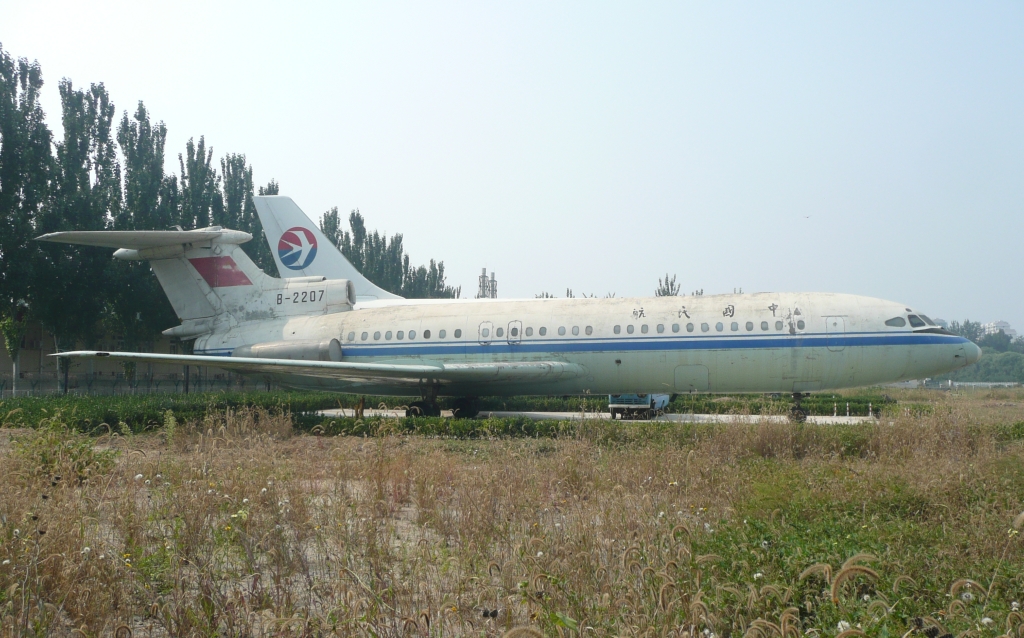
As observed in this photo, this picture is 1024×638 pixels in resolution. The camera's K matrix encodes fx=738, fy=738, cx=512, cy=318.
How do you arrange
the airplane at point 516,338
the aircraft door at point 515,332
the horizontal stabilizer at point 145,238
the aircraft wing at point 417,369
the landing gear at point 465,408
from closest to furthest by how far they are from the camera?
the airplane at point 516,338
the horizontal stabilizer at point 145,238
the aircraft wing at point 417,369
the aircraft door at point 515,332
the landing gear at point 465,408

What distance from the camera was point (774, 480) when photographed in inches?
300

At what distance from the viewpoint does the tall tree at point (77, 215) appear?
34.5 meters

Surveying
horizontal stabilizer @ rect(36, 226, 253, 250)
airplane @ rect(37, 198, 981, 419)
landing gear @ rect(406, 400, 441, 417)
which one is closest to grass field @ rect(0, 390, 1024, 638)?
airplane @ rect(37, 198, 981, 419)

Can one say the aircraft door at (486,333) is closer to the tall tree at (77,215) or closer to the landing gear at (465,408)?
the landing gear at (465,408)

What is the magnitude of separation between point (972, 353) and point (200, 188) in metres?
40.3

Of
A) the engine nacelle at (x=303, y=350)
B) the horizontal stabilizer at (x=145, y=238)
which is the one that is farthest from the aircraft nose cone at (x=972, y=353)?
the horizontal stabilizer at (x=145, y=238)

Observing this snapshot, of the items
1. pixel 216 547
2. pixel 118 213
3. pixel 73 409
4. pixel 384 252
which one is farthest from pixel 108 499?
pixel 384 252

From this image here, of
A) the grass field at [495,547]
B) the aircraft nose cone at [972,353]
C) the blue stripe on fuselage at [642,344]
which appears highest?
the blue stripe on fuselage at [642,344]

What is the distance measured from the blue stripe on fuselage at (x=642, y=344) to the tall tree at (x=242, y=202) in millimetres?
27655

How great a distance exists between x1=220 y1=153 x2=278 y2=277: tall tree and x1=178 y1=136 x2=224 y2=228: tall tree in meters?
1.13

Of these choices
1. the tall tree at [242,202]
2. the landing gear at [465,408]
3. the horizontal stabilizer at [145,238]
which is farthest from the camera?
the tall tree at [242,202]

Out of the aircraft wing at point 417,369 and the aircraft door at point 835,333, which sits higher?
the aircraft door at point 835,333

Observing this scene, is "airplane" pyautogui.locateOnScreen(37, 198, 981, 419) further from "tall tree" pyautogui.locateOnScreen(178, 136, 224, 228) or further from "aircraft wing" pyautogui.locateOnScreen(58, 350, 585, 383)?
"tall tree" pyautogui.locateOnScreen(178, 136, 224, 228)

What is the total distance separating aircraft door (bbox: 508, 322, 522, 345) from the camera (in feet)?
66.1
